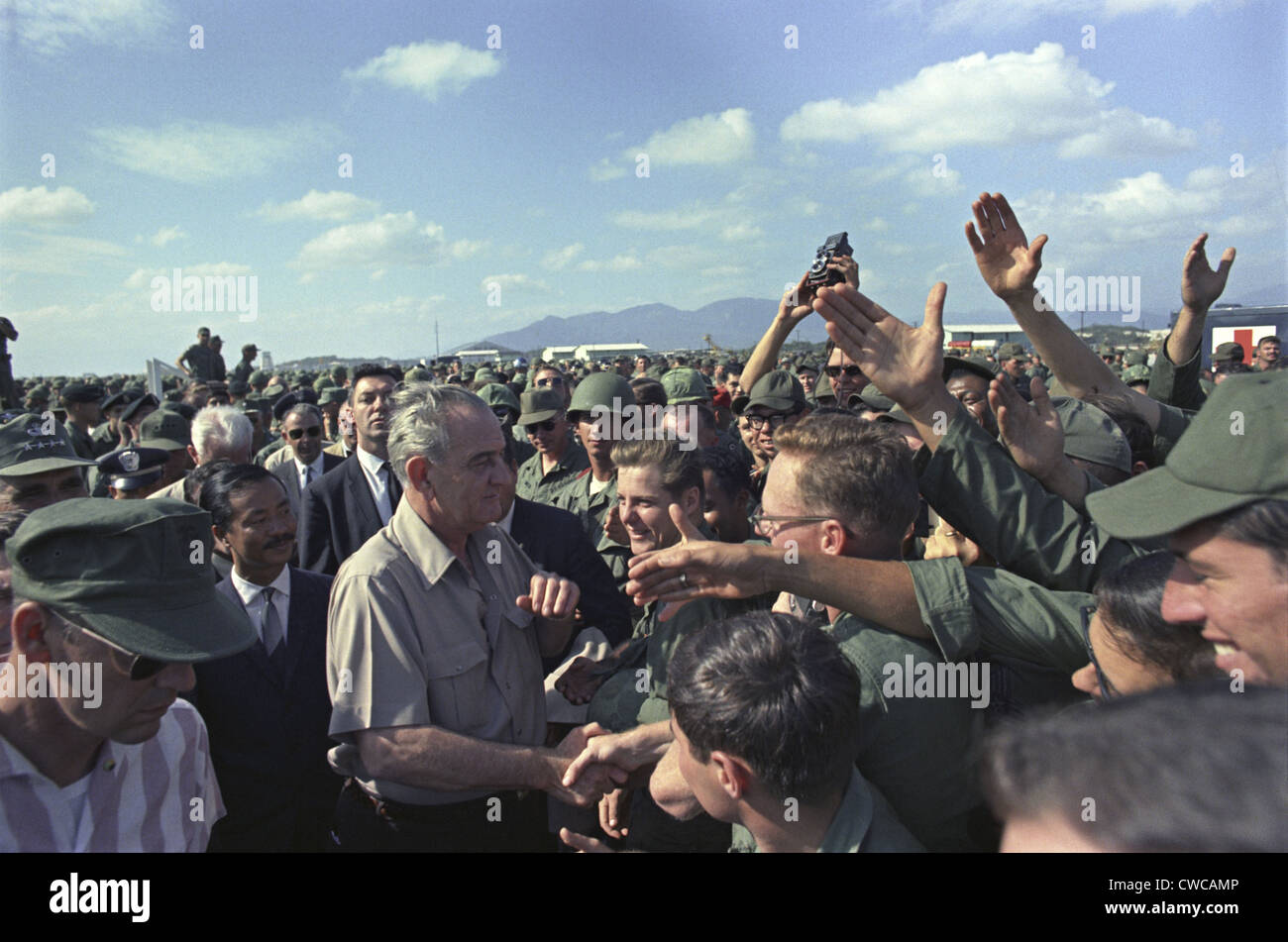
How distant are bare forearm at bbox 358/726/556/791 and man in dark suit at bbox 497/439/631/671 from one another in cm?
123

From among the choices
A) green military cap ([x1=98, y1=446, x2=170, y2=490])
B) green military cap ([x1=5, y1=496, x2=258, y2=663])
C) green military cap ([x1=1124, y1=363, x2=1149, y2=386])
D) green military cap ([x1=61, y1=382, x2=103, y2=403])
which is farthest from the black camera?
green military cap ([x1=61, y1=382, x2=103, y2=403])

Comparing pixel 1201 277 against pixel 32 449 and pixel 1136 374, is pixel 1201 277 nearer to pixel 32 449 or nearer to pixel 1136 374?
pixel 1136 374

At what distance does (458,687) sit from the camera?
2.61 metres

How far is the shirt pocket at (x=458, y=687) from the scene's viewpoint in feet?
8.41

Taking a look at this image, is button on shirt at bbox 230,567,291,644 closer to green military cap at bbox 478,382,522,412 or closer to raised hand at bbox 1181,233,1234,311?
green military cap at bbox 478,382,522,412

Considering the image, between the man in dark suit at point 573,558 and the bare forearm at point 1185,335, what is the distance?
3652mm

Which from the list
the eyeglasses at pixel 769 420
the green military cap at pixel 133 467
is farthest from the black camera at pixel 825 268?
the green military cap at pixel 133 467

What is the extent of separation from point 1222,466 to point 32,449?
524 cm

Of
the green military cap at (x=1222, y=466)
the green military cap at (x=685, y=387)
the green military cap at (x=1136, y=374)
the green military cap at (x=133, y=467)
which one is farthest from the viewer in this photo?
the green military cap at (x=1136, y=374)

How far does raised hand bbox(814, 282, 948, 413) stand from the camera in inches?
99.0

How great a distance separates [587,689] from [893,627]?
141 cm

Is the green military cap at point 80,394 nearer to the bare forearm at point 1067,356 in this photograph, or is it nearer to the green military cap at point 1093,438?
the bare forearm at point 1067,356

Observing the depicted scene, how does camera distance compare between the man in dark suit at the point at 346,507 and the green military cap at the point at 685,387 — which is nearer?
the man in dark suit at the point at 346,507

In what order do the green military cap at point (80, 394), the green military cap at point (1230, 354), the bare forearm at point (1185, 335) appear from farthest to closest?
the green military cap at point (1230, 354), the green military cap at point (80, 394), the bare forearm at point (1185, 335)
